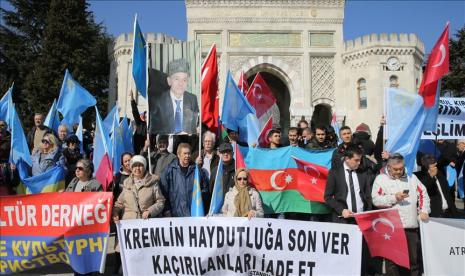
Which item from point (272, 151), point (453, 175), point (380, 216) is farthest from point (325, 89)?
point (380, 216)

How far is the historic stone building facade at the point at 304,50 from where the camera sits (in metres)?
25.7

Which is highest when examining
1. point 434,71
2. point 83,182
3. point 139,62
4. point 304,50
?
point 304,50

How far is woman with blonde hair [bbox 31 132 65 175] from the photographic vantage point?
7133 millimetres

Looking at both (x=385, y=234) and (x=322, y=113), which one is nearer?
(x=385, y=234)

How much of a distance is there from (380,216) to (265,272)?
1.62 meters

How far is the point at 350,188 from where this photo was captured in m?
5.61

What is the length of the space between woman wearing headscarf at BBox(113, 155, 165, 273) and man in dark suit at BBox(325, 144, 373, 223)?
2.34 metres

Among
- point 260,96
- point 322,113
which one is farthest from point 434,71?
point 322,113

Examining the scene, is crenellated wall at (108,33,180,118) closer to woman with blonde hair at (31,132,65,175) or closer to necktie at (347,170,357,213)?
woman with blonde hair at (31,132,65,175)

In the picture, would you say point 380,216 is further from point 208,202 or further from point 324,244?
point 208,202

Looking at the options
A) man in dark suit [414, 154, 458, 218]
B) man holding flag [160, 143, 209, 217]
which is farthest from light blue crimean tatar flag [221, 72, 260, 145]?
man in dark suit [414, 154, 458, 218]

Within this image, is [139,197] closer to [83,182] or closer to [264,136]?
[83,182]

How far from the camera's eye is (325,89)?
87.6ft

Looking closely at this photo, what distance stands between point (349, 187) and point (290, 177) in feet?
5.13
